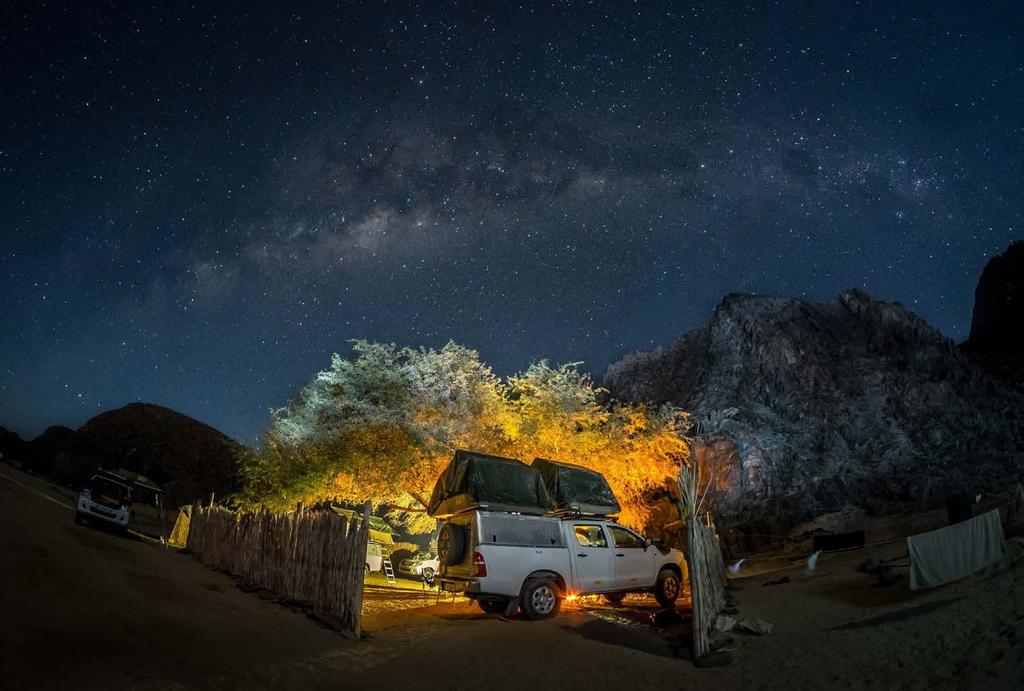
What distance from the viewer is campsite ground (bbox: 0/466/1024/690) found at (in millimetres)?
6328

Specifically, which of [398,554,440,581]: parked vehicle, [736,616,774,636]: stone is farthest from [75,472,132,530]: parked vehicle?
[736,616,774,636]: stone

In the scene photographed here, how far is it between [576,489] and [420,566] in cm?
937

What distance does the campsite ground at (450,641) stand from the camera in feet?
20.8

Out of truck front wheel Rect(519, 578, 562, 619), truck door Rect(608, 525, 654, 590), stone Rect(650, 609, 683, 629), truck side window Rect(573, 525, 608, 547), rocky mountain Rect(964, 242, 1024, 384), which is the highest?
rocky mountain Rect(964, 242, 1024, 384)

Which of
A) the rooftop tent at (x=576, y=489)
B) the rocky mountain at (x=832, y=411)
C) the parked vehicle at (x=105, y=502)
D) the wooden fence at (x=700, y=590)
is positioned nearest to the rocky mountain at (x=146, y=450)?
the parked vehicle at (x=105, y=502)

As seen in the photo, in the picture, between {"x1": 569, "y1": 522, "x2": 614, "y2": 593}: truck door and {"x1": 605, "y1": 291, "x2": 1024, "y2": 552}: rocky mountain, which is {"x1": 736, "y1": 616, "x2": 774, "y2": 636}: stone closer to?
{"x1": 569, "y1": 522, "x2": 614, "y2": 593}: truck door

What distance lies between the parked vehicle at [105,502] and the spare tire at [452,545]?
14566 mm

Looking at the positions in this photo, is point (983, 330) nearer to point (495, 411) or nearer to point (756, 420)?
point (756, 420)

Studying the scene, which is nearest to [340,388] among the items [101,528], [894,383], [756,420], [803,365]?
[101,528]

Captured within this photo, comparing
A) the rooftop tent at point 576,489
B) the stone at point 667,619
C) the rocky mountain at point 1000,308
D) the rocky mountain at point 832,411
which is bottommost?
the stone at point 667,619

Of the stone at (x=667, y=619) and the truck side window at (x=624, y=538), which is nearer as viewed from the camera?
the stone at (x=667, y=619)

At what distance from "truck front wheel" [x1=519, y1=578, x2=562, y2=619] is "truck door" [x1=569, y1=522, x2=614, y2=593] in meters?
0.67

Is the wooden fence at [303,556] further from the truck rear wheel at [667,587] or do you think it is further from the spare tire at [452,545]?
the truck rear wheel at [667,587]

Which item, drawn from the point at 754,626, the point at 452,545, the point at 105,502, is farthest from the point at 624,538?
the point at 105,502
